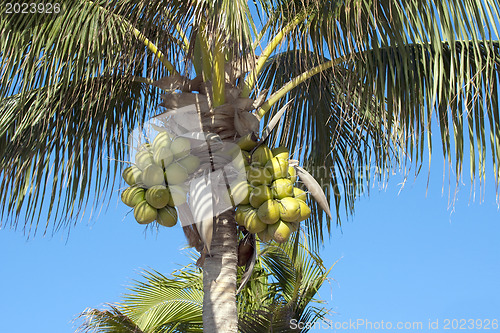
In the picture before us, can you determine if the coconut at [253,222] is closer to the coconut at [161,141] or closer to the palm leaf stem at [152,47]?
the coconut at [161,141]

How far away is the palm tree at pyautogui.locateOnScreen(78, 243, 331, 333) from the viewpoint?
7.41 metres

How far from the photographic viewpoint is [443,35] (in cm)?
395

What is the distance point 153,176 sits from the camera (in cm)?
361

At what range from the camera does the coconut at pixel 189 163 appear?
3660 millimetres

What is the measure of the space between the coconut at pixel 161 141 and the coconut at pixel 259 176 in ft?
1.68

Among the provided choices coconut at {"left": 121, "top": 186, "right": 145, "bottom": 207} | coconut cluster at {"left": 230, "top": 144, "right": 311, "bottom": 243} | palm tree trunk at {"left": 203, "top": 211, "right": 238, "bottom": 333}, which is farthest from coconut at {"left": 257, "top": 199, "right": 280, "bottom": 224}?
coconut at {"left": 121, "top": 186, "right": 145, "bottom": 207}

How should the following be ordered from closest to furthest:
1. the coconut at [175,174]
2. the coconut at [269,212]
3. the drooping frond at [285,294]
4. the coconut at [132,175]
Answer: the coconut at [269,212], the coconut at [175,174], the coconut at [132,175], the drooping frond at [285,294]

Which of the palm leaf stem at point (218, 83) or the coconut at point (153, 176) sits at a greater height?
the palm leaf stem at point (218, 83)

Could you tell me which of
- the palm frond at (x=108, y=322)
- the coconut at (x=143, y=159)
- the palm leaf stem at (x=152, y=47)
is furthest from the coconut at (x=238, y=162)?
the palm frond at (x=108, y=322)

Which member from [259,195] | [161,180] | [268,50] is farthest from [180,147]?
[268,50]

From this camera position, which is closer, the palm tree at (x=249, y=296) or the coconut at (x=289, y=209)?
the coconut at (x=289, y=209)

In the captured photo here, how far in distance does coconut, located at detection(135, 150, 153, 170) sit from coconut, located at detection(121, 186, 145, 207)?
0.44 ft

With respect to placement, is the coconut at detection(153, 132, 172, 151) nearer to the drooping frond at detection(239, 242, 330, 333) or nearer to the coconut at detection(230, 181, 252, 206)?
the coconut at detection(230, 181, 252, 206)

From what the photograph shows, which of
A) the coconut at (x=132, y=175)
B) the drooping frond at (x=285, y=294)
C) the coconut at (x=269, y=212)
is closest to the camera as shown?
the coconut at (x=269, y=212)
